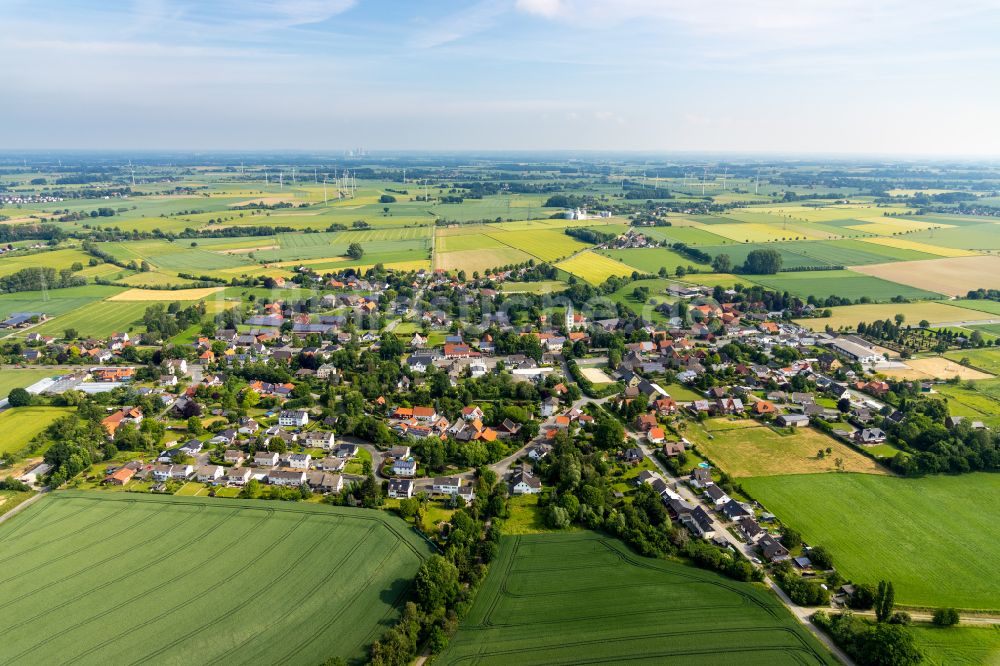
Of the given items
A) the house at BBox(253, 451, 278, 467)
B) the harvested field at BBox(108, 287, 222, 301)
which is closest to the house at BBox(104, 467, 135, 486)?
the house at BBox(253, 451, 278, 467)

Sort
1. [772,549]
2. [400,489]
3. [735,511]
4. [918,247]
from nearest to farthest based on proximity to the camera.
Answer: [772,549] < [735,511] < [400,489] < [918,247]

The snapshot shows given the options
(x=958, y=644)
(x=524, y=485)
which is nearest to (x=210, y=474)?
(x=524, y=485)

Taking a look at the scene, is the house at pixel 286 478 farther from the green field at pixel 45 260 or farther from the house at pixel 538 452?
the green field at pixel 45 260

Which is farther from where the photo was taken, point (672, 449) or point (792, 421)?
point (792, 421)

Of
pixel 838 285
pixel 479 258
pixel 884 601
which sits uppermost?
pixel 479 258

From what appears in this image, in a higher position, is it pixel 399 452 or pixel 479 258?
pixel 479 258

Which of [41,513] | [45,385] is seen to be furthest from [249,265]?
[41,513]

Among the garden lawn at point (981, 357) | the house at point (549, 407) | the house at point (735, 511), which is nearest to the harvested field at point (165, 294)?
the house at point (549, 407)

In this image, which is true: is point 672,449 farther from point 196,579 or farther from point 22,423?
point 22,423

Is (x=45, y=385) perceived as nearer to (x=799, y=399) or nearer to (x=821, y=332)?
(x=799, y=399)
